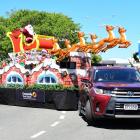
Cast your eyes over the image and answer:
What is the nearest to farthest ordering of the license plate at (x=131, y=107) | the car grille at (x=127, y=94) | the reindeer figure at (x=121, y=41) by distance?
the license plate at (x=131, y=107) → the car grille at (x=127, y=94) → the reindeer figure at (x=121, y=41)

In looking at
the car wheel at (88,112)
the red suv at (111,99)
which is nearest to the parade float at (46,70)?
the car wheel at (88,112)

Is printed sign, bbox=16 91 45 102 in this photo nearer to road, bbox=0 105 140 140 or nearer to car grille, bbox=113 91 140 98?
road, bbox=0 105 140 140

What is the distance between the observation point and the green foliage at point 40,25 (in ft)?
202

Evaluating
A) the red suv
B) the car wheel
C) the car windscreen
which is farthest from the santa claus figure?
the car wheel

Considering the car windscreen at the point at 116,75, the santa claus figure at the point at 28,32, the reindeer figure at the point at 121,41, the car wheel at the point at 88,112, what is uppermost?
the santa claus figure at the point at 28,32

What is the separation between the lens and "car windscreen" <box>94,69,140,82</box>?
586 inches

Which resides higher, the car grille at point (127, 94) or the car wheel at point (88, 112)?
the car grille at point (127, 94)

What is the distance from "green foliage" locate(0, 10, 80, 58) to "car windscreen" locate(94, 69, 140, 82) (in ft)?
150

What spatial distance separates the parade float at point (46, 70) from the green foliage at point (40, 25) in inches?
929

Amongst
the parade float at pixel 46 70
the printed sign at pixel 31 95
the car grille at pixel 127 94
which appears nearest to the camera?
the car grille at pixel 127 94

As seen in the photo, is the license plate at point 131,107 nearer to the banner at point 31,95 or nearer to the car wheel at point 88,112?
the car wheel at point 88,112

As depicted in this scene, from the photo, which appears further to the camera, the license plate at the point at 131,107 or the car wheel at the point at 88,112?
the car wheel at the point at 88,112

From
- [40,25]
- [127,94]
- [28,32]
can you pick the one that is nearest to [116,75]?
[127,94]

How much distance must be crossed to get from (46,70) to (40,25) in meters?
37.1
